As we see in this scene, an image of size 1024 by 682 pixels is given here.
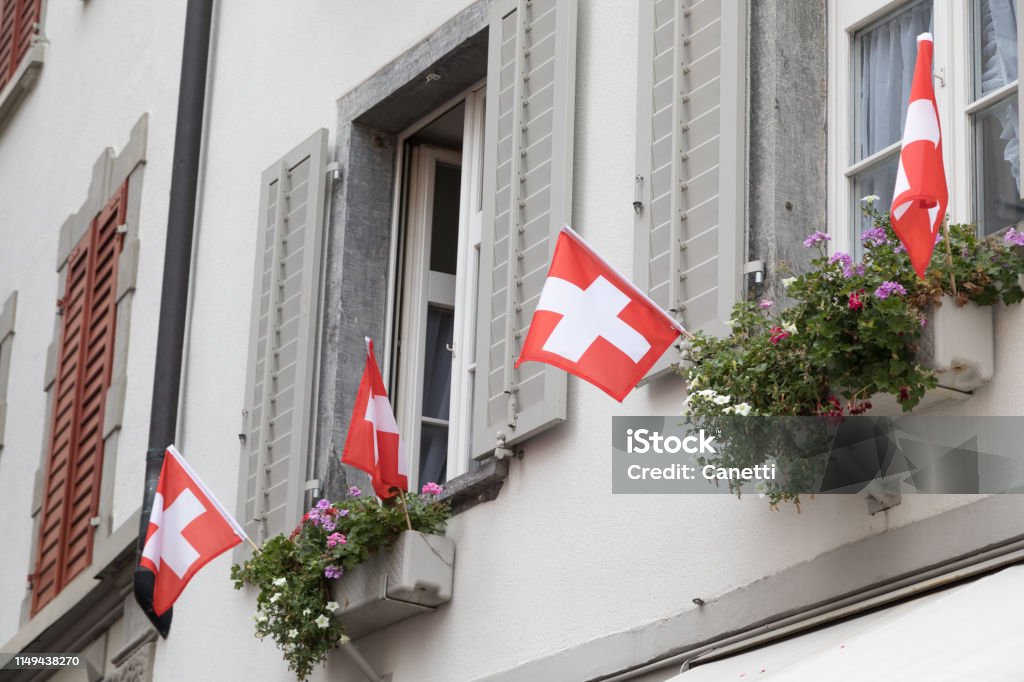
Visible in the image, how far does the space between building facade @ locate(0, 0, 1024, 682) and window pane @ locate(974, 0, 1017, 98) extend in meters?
0.01

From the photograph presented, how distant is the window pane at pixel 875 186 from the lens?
5.74m

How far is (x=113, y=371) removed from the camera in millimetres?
10805

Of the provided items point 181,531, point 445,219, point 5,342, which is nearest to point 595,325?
point 181,531

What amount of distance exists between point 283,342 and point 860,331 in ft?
13.1

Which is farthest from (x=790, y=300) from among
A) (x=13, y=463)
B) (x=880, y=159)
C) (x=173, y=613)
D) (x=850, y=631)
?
(x=13, y=463)

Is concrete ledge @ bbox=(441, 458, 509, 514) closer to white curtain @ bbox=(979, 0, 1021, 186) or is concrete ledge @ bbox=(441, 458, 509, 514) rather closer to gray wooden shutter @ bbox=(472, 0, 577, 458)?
gray wooden shutter @ bbox=(472, 0, 577, 458)

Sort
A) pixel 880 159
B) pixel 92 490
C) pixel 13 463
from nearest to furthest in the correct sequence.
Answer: pixel 880 159, pixel 92 490, pixel 13 463

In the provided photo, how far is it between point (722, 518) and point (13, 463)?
303 inches

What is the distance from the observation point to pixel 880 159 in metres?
5.80

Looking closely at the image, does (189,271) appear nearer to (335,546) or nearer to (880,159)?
(335,546)

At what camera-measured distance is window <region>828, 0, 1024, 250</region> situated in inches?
211

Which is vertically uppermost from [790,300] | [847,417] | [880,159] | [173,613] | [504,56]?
[504,56]

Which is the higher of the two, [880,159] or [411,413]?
[880,159]

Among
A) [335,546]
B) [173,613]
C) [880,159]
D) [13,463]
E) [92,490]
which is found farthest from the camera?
[13,463]
